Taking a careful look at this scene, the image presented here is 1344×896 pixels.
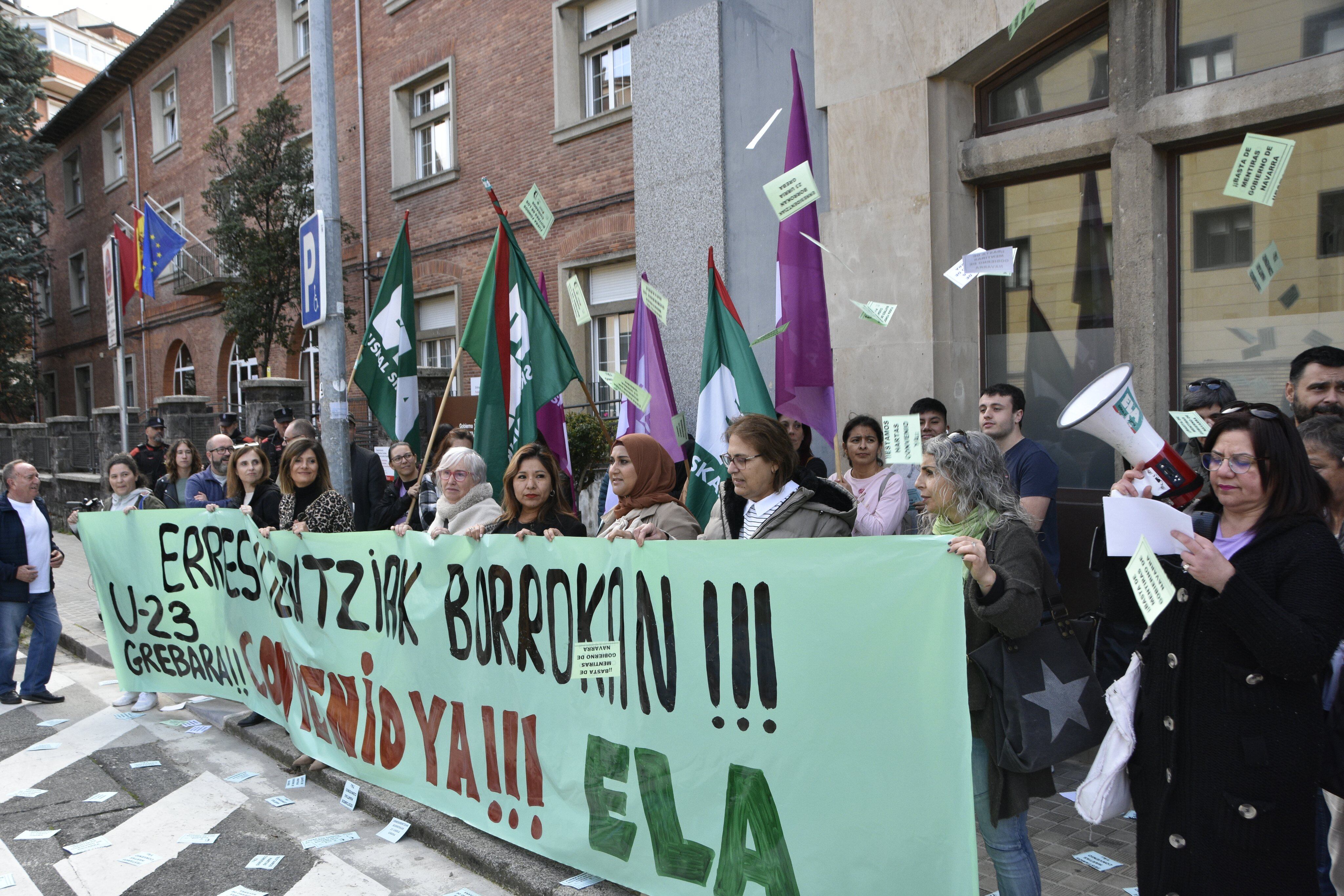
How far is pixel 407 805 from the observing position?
181 inches

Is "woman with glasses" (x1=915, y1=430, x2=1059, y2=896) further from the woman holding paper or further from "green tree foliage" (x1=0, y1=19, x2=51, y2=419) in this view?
"green tree foliage" (x1=0, y1=19, x2=51, y2=419)

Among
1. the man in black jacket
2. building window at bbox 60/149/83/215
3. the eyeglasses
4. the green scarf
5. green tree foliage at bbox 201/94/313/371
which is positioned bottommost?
the man in black jacket

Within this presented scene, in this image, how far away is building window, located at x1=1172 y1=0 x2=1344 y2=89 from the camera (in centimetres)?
522

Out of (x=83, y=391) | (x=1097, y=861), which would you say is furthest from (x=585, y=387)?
(x=83, y=391)

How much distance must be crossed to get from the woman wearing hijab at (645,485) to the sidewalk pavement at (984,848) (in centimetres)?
143

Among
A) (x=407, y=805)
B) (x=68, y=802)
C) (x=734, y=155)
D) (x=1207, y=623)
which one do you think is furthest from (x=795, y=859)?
(x=734, y=155)

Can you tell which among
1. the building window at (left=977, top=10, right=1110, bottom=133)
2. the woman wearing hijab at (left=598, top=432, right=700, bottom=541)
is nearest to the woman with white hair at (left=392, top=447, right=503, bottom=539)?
the woman wearing hijab at (left=598, top=432, right=700, bottom=541)

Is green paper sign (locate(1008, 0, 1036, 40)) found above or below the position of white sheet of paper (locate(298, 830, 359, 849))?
above

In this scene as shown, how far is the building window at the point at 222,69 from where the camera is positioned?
21.3 m

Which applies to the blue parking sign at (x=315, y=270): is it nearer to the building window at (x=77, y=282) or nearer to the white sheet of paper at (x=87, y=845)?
the white sheet of paper at (x=87, y=845)

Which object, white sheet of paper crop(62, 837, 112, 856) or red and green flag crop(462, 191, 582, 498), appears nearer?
white sheet of paper crop(62, 837, 112, 856)

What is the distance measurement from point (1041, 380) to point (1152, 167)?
1.50 m

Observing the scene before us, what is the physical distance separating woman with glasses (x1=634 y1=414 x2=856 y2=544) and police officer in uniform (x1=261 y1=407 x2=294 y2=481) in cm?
660

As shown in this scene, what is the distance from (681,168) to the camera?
27.7 ft
